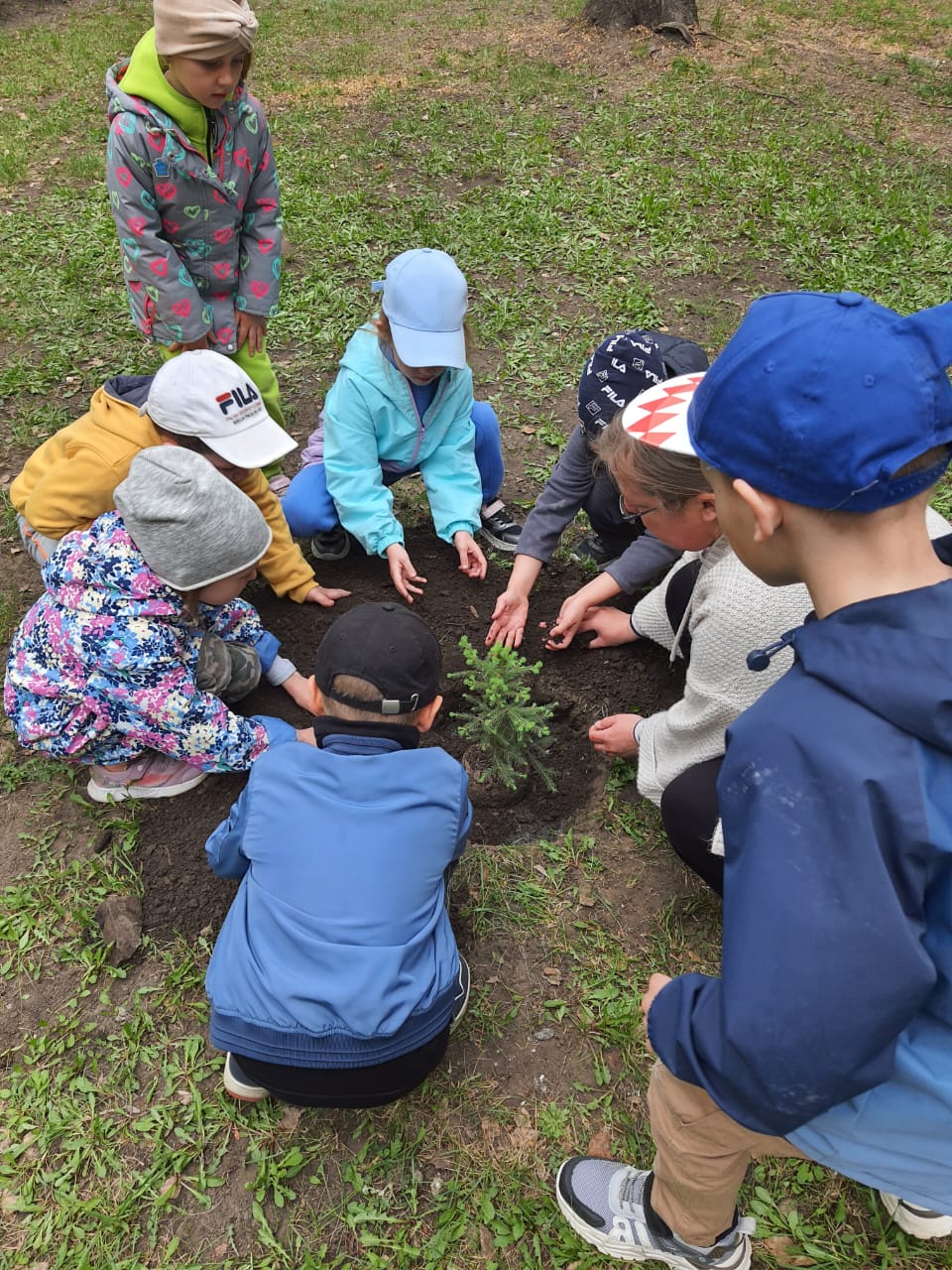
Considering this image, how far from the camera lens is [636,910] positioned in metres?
2.76

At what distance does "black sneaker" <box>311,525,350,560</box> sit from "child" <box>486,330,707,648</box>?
2.80 feet

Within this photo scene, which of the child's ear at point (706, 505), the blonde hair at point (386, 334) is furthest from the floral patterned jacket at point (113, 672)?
the child's ear at point (706, 505)

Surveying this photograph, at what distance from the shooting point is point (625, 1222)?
2.07m

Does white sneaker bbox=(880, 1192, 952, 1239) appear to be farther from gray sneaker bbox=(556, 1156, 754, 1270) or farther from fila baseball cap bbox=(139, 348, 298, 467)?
fila baseball cap bbox=(139, 348, 298, 467)

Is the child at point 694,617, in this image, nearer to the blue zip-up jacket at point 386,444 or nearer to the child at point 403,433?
the child at point 403,433

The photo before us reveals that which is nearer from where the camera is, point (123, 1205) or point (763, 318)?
point (763, 318)

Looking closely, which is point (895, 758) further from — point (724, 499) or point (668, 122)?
point (668, 122)

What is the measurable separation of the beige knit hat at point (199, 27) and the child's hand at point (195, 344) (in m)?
1.05

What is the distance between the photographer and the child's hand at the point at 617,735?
2922 mm

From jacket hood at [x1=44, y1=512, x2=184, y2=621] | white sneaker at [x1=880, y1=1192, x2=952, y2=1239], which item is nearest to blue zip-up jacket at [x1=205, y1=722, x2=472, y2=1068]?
jacket hood at [x1=44, y1=512, x2=184, y2=621]

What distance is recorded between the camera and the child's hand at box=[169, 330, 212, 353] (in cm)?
386

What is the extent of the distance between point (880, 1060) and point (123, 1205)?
6.22 ft

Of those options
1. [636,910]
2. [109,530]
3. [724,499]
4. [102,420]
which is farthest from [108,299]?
[724,499]

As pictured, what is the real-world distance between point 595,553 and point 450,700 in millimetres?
1017
